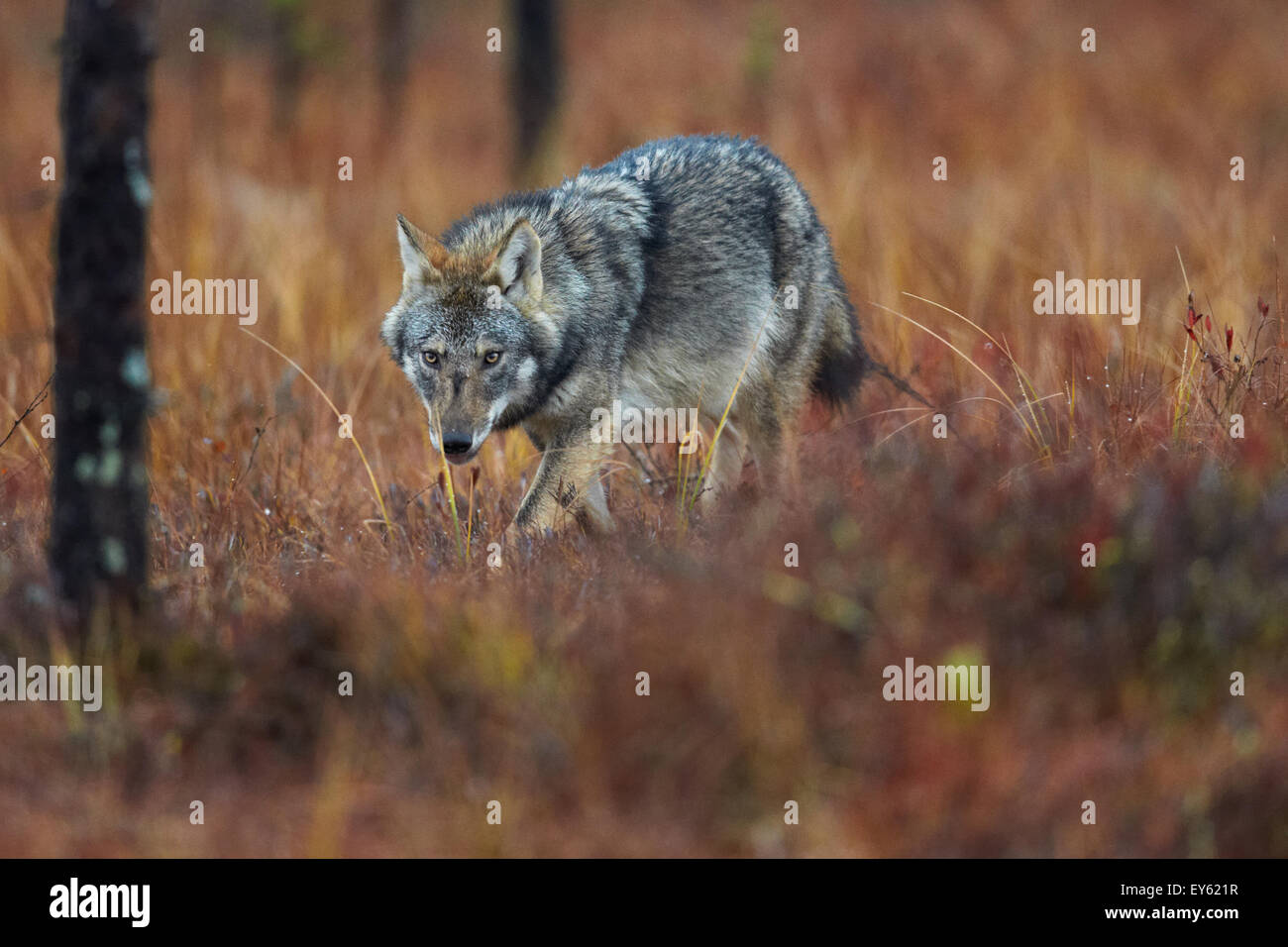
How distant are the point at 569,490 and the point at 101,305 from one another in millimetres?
2035

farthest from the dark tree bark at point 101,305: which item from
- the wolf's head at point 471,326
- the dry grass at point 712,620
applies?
the wolf's head at point 471,326

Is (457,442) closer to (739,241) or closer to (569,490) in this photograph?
(569,490)

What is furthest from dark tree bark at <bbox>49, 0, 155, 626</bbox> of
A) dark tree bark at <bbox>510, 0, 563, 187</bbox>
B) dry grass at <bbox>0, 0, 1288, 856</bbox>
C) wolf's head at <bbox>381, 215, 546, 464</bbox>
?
dark tree bark at <bbox>510, 0, 563, 187</bbox>

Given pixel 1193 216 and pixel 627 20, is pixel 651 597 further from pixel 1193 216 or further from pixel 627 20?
pixel 627 20

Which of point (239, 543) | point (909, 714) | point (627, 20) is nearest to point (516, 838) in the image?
point (909, 714)

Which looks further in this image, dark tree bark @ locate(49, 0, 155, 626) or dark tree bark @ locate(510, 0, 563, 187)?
dark tree bark @ locate(510, 0, 563, 187)

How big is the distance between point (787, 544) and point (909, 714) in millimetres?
771

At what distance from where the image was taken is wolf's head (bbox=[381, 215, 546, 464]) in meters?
5.36

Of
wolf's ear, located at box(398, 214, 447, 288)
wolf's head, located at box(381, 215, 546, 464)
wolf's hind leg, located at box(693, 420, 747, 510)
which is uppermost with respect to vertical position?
wolf's ear, located at box(398, 214, 447, 288)

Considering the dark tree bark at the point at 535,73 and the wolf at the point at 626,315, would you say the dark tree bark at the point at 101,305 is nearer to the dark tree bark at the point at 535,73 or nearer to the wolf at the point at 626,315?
the wolf at the point at 626,315

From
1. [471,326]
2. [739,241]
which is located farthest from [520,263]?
[739,241]

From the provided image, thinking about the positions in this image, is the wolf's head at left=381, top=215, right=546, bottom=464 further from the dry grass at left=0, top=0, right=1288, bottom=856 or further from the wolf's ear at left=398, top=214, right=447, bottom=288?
the dry grass at left=0, top=0, right=1288, bottom=856

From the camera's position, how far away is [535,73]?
13664 mm

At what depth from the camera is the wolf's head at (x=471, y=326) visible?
5.36m
